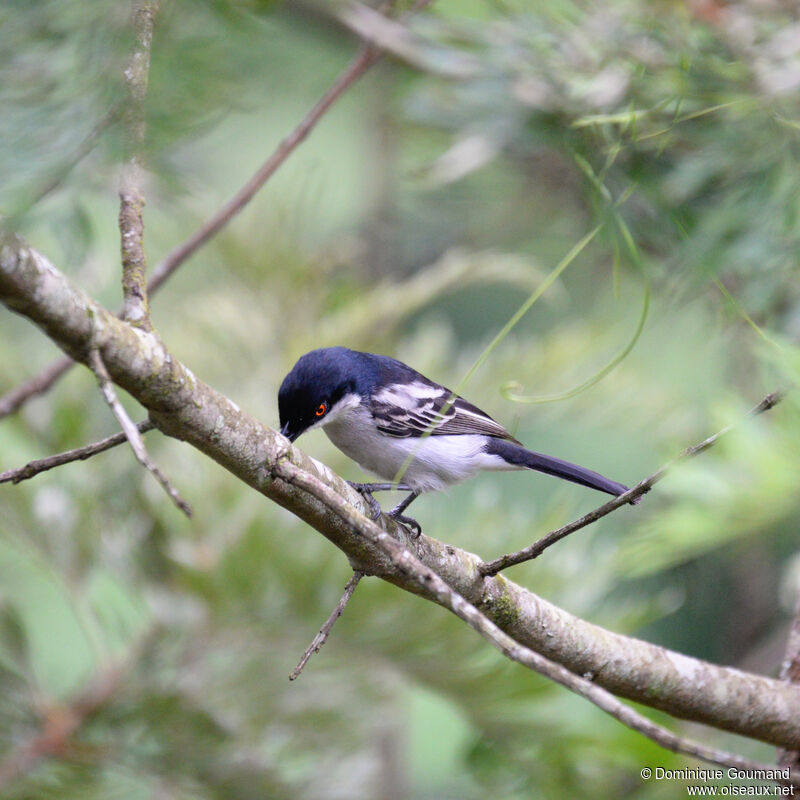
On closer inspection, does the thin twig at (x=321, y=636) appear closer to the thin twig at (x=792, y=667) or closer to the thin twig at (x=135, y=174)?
the thin twig at (x=135, y=174)

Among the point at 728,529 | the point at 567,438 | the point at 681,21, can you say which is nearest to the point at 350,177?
the point at 567,438

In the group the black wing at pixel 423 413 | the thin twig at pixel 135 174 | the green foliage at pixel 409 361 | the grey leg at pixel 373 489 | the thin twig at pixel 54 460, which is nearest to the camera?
the thin twig at pixel 135 174

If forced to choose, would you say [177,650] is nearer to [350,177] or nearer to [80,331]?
[80,331]

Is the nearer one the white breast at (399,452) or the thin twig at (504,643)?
the thin twig at (504,643)

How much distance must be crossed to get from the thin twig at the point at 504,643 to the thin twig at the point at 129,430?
0.82 ft

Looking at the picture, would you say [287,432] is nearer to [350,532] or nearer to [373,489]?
[373,489]

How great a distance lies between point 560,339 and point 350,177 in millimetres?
4479

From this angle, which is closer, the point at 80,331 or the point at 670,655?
the point at 80,331

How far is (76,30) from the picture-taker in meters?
0.88

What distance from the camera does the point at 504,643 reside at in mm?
947

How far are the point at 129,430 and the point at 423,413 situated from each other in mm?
1620

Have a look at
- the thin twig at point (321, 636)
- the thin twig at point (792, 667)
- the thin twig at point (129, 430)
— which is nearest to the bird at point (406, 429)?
the thin twig at point (792, 667)

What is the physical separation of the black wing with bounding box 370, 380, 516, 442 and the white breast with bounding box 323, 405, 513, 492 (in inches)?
1.0

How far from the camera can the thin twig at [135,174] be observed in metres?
0.89
